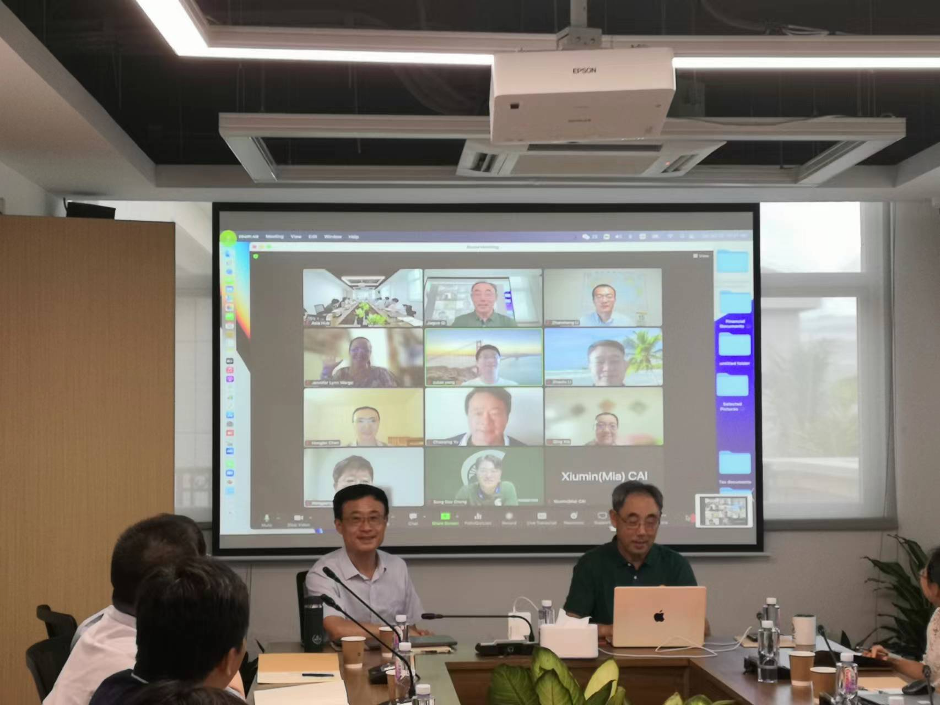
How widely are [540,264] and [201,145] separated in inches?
76.3

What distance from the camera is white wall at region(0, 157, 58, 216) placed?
5.30 meters

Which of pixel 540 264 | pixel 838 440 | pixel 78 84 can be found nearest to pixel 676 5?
pixel 540 264

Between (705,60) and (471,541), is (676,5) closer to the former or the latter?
(705,60)

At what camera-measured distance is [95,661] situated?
2631 millimetres

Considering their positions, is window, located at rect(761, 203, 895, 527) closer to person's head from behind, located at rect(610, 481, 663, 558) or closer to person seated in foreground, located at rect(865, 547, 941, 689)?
person's head from behind, located at rect(610, 481, 663, 558)

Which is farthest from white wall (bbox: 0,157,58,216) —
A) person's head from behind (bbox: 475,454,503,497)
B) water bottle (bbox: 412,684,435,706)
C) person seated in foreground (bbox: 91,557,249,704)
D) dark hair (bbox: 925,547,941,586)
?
dark hair (bbox: 925,547,941,586)

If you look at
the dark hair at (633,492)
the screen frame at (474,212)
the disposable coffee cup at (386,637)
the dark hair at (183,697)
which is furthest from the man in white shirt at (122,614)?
the screen frame at (474,212)

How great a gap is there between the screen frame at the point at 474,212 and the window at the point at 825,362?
0.21 metres

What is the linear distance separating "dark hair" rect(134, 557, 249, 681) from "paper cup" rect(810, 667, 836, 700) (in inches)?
80.9

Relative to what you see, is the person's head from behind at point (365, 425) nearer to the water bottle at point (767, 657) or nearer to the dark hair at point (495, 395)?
the dark hair at point (495, 395)

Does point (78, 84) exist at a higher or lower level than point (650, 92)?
higher

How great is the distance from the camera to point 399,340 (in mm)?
6141

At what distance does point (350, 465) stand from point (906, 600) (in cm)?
316

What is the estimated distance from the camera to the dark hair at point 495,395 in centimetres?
616
